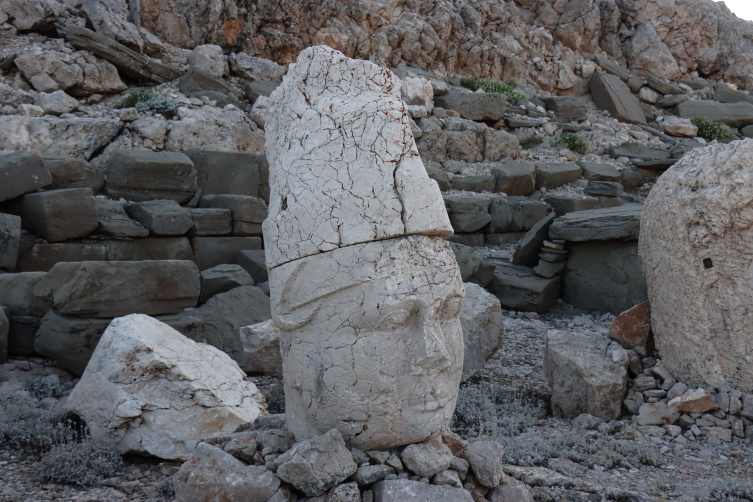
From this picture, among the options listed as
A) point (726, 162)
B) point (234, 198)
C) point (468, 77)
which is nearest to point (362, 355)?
point (726, 162)

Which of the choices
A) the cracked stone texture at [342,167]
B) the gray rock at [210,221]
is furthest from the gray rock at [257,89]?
the cracked stone texture at [342,167]

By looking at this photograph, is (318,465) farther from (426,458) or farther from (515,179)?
(515,179)

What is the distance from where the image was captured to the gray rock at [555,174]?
13219mm

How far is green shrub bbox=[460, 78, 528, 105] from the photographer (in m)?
17.2

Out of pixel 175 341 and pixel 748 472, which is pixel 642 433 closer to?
pixel 748 472

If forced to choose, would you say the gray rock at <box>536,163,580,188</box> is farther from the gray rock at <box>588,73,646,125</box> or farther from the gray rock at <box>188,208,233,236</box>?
the gray rock at <box>188,208,233,236</box>

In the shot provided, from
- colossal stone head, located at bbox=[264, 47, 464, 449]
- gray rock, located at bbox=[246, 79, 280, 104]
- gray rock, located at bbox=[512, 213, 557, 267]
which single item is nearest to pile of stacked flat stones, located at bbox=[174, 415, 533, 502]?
colossal stone head, located at bbox=[264, 47, 464, 449]

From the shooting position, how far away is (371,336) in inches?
101

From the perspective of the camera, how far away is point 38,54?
1043cm

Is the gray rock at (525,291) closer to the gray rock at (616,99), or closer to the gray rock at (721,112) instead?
the gray rock at (616,99)

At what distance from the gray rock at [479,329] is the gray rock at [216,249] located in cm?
340

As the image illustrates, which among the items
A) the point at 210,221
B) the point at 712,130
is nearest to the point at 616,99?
the point at 712,130

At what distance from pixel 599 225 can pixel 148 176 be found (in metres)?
6.11

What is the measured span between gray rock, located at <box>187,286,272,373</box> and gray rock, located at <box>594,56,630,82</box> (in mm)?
18322
